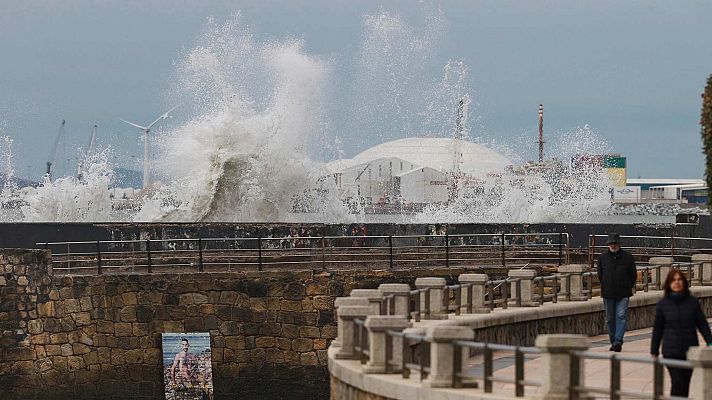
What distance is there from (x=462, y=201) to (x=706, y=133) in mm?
70617

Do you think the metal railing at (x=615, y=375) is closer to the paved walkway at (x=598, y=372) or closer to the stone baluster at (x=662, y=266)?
the paved walkway at (x=598, y=372)

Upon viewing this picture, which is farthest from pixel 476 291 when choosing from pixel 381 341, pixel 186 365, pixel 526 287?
pixel 186 365

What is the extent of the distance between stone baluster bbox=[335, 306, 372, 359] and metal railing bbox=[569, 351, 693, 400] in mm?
4443

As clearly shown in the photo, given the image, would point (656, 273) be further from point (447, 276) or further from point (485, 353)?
point (485, 353)

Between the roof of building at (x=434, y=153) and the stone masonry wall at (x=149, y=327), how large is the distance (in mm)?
135629

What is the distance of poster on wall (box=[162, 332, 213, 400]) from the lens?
1190 inches

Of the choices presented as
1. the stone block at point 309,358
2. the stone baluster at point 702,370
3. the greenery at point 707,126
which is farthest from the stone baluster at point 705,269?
the stone baluster at point 702,370

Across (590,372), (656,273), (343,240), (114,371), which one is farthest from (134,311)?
(590,372)

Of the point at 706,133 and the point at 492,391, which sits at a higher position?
the point at 706,133

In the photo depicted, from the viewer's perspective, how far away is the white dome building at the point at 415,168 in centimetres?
13838

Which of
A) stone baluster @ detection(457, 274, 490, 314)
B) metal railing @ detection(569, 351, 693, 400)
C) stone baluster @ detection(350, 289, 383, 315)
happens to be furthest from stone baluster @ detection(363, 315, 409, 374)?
stone baluster @ detection(457, 274, 490, 314)

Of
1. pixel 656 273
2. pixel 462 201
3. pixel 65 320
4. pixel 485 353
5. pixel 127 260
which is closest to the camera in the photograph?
pixel 485 353

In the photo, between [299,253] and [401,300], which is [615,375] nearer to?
[401,300]

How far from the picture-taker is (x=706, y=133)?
18.0 meters
